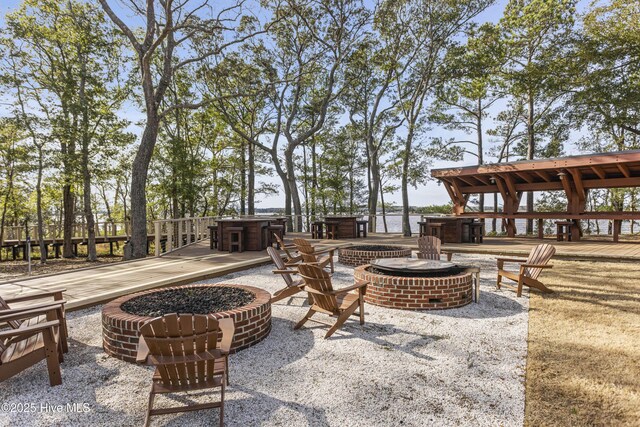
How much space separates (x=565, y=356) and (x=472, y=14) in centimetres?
1345

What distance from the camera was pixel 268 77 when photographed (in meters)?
14.8

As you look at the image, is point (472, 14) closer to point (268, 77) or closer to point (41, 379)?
point (268, 77)

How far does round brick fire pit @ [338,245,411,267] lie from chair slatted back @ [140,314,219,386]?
537 centimetres

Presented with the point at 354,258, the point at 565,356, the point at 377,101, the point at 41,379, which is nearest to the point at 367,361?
A: the point at 565,356

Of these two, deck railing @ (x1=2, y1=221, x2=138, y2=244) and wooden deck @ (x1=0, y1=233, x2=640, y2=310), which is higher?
deck railing @ (x1=2, y1=221, x2=138, y2=244)

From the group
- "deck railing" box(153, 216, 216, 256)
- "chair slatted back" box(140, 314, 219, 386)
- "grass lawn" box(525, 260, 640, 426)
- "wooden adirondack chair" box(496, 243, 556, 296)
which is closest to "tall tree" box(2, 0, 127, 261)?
"deck railing" box(153, 216, 216, 256)

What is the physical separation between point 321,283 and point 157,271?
3980mm

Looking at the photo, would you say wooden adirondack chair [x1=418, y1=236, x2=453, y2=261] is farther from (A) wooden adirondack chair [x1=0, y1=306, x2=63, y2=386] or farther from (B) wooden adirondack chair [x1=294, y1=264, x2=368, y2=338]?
(A) wooden adirondack chair [x1=0, y1=306, x2=63, y2=386]

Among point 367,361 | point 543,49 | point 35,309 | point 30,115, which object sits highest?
point 543,49

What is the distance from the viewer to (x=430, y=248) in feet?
20.3

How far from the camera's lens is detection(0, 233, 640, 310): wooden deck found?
471cm

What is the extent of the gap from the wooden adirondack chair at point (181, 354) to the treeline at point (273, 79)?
328 inches

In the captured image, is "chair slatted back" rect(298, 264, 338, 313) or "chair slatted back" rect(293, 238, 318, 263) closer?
"chair slatted back" rect(298, 264, 338, 313)

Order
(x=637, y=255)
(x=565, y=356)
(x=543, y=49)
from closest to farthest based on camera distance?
(x=565, y=356) → (x=637, y=255) → (x=543, y=49)
